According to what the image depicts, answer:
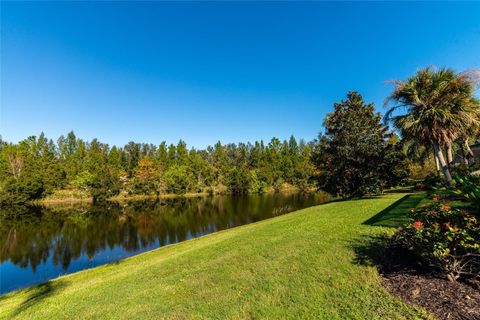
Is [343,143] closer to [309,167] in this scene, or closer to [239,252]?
[239,252]

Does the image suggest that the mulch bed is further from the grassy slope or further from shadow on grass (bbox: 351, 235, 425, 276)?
the grassy slope

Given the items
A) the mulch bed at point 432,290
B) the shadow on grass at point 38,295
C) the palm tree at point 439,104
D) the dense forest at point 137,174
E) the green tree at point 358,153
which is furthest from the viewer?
the dense forest at point 137,174

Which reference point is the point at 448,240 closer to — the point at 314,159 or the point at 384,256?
the point at 384,256

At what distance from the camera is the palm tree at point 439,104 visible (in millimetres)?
11734

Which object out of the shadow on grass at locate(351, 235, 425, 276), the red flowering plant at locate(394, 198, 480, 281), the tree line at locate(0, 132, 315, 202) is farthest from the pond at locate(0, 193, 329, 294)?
the tree line at locate(0, 132, 315, 202)

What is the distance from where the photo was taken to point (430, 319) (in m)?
3.02

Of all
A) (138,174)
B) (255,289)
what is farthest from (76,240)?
→ (138,174)

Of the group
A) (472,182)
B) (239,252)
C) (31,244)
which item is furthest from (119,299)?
(31,244)

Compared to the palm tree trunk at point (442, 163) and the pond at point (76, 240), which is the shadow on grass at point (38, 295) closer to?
the pond at point (76, 240)

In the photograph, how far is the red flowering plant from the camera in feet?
11.2

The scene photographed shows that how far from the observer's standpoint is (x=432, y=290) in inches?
141


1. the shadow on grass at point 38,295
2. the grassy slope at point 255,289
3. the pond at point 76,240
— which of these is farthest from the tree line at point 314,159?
the shadow on grass at point 38,295

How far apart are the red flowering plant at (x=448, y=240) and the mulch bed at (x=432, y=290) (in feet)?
0.62

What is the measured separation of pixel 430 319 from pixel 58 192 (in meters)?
66.7
